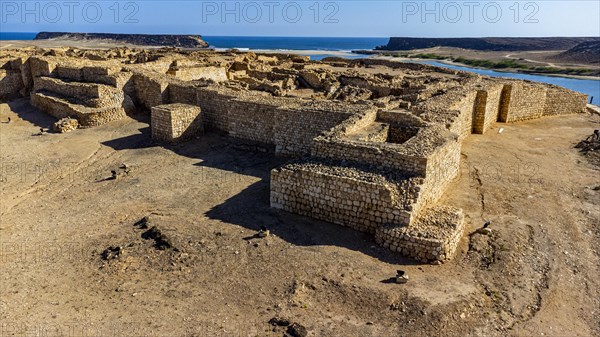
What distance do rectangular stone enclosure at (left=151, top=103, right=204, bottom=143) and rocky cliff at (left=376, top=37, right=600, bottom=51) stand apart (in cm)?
10560

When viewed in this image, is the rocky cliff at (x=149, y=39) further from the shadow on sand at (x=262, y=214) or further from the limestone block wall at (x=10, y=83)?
the shadow on sand at (x=262, y=214)

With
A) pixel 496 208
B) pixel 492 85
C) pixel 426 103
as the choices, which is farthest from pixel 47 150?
pixel 492 85

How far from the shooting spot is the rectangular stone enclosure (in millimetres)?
14562

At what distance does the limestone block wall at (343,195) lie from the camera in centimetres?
823

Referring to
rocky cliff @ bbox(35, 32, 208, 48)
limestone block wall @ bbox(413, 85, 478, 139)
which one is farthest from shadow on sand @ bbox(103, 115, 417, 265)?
rocky cliff @ bbox(35, 32, 208, 48)

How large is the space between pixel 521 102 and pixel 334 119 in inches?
A: 462

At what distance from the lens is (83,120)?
16.8 meters

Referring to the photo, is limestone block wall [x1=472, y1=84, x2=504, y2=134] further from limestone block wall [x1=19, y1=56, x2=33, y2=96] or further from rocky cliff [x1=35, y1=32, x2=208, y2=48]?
rocky cliff [x1=35, y1=32, x2=208, y2=48]

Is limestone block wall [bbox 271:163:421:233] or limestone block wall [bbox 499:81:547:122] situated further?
limestone block wall [bbox 499:81:547:122]

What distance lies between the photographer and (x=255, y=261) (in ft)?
25.7

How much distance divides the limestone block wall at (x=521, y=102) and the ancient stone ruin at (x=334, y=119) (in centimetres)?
5

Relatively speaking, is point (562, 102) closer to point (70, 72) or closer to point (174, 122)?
point (174, 122)

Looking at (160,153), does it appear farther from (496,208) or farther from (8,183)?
(496,208)

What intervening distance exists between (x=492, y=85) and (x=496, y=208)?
9.71 m
